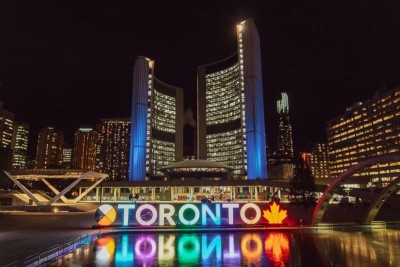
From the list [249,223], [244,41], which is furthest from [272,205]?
[244,41]

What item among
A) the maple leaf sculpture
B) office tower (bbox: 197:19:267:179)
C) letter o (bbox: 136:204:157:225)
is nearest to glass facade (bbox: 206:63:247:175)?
office tower (bbox: 197:19:267:179)

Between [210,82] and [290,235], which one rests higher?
[210,82]

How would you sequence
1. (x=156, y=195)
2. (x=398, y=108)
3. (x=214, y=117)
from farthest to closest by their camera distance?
(x=214, y=117) → (x=398, y=108) → (x=156, y=195)

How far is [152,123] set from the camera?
529 feet

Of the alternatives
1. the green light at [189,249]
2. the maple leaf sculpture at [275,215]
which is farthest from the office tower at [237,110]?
the green light at [189,249]

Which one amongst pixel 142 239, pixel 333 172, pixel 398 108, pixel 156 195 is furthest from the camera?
pixel 333 172

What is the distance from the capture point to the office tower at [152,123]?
145 meters

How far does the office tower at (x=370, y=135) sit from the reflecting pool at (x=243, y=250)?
11794cm

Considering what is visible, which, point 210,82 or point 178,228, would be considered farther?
point 210,82

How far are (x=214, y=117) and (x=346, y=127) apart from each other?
80.5 metres

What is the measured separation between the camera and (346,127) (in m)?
179

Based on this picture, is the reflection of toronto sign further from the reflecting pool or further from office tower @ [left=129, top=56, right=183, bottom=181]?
office tower @ [left=129, top=56, right=183, bottom=181]

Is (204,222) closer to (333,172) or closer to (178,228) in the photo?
(178,228)

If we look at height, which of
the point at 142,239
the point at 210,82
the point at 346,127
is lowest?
the point at 142,239
